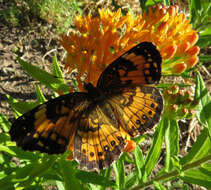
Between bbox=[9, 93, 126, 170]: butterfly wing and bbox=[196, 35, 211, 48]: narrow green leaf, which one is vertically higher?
bbox=[196, 35, 211, 48]: narrow green leaf

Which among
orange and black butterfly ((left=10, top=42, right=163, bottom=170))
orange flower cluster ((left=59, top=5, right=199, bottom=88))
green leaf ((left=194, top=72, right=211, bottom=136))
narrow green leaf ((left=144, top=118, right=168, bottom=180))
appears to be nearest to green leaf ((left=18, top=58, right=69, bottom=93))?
orange flower cluster ((left=59, top=5, right=199, bottom=88))

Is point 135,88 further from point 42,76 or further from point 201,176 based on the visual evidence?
point 201,176

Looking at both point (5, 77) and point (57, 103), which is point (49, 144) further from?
point (5, 77)

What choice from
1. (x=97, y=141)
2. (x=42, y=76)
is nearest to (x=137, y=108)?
(x=97, y=141)

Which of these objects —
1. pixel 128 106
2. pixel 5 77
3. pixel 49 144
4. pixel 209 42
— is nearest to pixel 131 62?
pixel 128 106

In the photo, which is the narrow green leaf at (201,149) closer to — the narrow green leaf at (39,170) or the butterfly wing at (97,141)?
the butterfly wing at (97,141)

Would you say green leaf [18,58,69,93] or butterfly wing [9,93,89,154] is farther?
green leaf [18,58,69,93]

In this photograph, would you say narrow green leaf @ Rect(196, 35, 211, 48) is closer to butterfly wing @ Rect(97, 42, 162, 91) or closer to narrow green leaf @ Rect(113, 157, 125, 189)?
butterfly wing @ Rect(97, 42, 162, 91)
